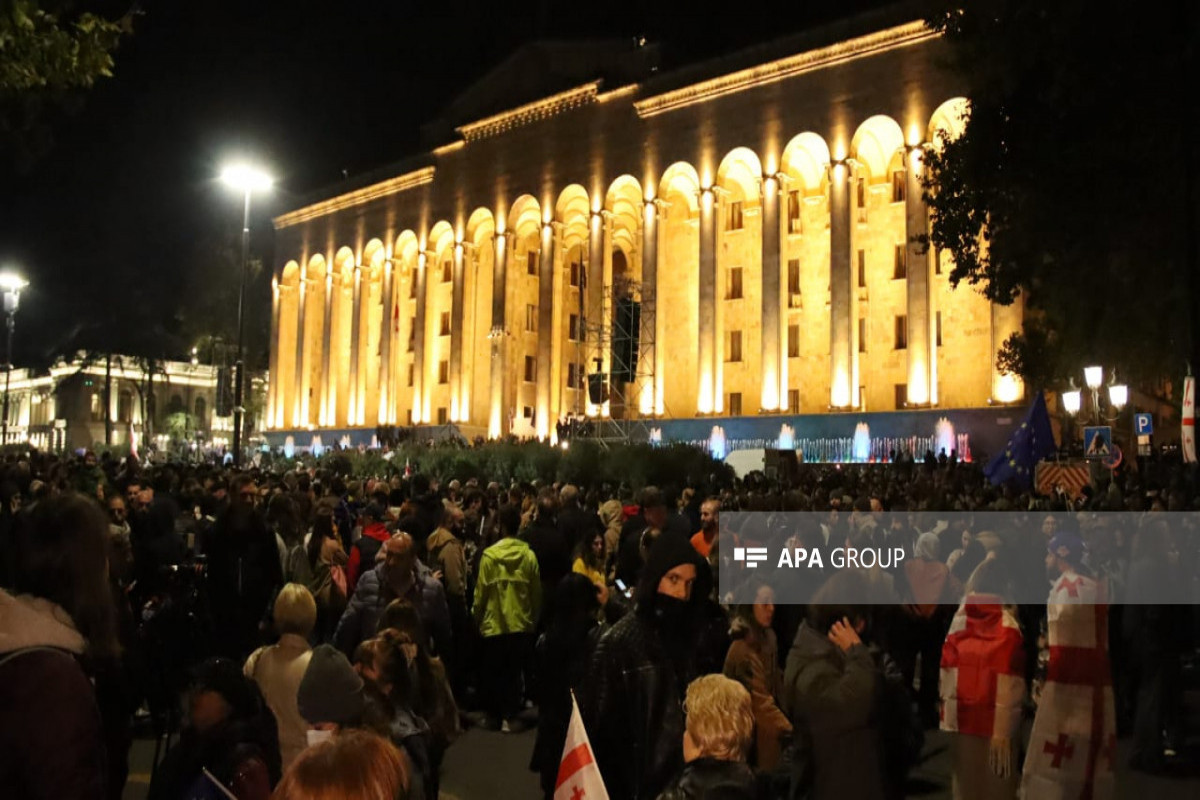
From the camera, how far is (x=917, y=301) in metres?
33.7

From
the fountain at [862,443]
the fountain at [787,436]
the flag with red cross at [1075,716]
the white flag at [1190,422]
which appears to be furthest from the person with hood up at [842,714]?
the fountain at [787,436]

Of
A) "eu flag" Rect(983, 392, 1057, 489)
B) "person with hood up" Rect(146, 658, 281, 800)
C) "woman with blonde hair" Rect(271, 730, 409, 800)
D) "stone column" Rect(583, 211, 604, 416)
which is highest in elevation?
"stone column" Rect(583, 211, 604, 416)

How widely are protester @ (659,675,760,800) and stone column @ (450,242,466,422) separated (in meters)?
44.8

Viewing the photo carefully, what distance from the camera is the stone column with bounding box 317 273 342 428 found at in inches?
2203

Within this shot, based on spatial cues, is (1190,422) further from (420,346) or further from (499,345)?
(420,346)

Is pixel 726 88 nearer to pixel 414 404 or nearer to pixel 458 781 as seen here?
pixel 414 404

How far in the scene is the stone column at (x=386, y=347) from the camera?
2031 inches

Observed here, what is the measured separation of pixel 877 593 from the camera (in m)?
5.14

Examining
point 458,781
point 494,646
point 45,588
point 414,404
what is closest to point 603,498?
point 494,646

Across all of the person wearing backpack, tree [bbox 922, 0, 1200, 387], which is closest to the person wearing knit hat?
the person wearing backpack

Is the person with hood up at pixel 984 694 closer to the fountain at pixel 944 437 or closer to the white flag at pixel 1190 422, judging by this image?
the white flag at pixel 1190 422

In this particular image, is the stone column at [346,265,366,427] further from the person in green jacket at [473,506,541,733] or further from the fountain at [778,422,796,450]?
the person in green jacket at [473,506,541,733]

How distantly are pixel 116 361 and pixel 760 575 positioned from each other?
272ft

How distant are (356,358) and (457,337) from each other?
8555mm
